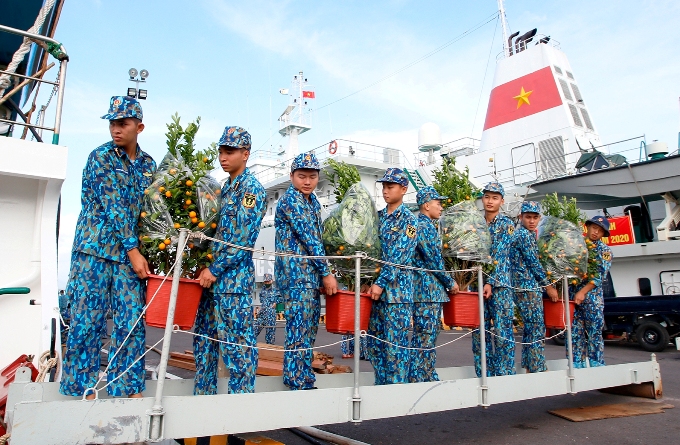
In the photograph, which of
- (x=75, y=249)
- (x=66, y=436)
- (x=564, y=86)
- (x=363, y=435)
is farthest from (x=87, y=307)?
(x=564, y=86)

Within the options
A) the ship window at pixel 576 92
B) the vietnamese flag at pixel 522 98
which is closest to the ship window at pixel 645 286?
the vietnamese flag at pixel 522 98

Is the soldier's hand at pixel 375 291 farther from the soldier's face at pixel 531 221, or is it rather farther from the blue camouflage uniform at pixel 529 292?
the soldier's face at pixel 531 221

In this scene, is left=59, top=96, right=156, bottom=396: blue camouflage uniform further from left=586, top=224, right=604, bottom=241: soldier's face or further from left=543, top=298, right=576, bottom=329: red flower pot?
left=586, top=224, right=604, bottom=241: soldier's face

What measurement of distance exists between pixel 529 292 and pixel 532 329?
37 centimetres

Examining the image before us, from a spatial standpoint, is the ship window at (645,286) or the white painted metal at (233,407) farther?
the ship window at (645,286)

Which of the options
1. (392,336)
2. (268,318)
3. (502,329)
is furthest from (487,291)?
(268,318)

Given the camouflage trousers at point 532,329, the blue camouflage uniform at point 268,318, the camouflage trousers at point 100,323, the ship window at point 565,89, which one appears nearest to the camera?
the camouflage trousers at point 100,323

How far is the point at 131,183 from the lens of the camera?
2.79 meters

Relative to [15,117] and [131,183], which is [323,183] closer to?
[15,117]

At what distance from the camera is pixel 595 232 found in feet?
18.6

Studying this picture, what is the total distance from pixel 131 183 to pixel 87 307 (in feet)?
2.40

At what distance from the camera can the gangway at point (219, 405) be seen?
6.77 ft

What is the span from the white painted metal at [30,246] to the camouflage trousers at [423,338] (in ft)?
9.05

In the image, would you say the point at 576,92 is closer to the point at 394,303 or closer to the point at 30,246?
the point at 394,303
